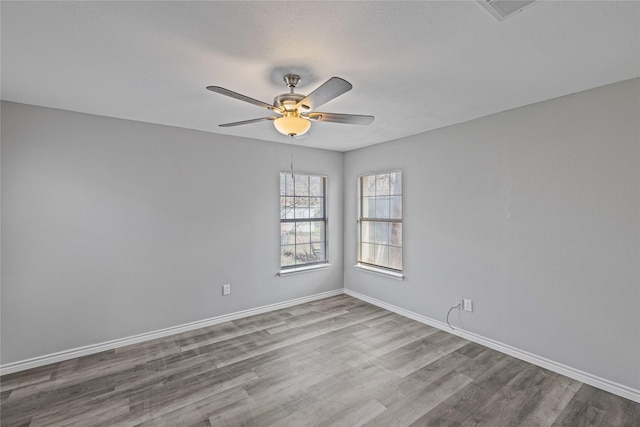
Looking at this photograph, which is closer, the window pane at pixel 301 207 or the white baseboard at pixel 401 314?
the white baseboard at pixel 401 314

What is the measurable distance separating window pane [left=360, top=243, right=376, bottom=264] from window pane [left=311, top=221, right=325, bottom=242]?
67 cm

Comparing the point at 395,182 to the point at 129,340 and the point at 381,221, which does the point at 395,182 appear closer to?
the point at 381,221

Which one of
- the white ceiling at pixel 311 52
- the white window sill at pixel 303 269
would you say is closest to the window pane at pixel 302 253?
the white window sill at pixel 303 269

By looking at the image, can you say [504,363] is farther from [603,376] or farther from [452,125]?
[452,125]

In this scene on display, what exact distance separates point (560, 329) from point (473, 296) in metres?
0.77

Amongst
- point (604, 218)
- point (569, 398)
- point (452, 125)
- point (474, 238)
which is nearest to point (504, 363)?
point (569, 398)

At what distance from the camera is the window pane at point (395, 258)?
4109 mm

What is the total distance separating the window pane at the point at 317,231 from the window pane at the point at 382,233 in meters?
0.89

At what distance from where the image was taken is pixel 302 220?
452 centimetres

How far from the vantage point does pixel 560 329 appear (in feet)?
8.40

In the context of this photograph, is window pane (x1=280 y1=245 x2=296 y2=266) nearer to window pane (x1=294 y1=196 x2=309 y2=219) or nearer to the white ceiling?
window pane (x1=294 y1=196 x2=309 y2=219)

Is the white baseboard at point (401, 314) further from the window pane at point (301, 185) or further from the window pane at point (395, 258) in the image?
the window pane at point (301, 185)

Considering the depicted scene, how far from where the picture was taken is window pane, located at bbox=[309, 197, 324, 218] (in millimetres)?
4641

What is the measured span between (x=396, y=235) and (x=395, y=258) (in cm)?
33
